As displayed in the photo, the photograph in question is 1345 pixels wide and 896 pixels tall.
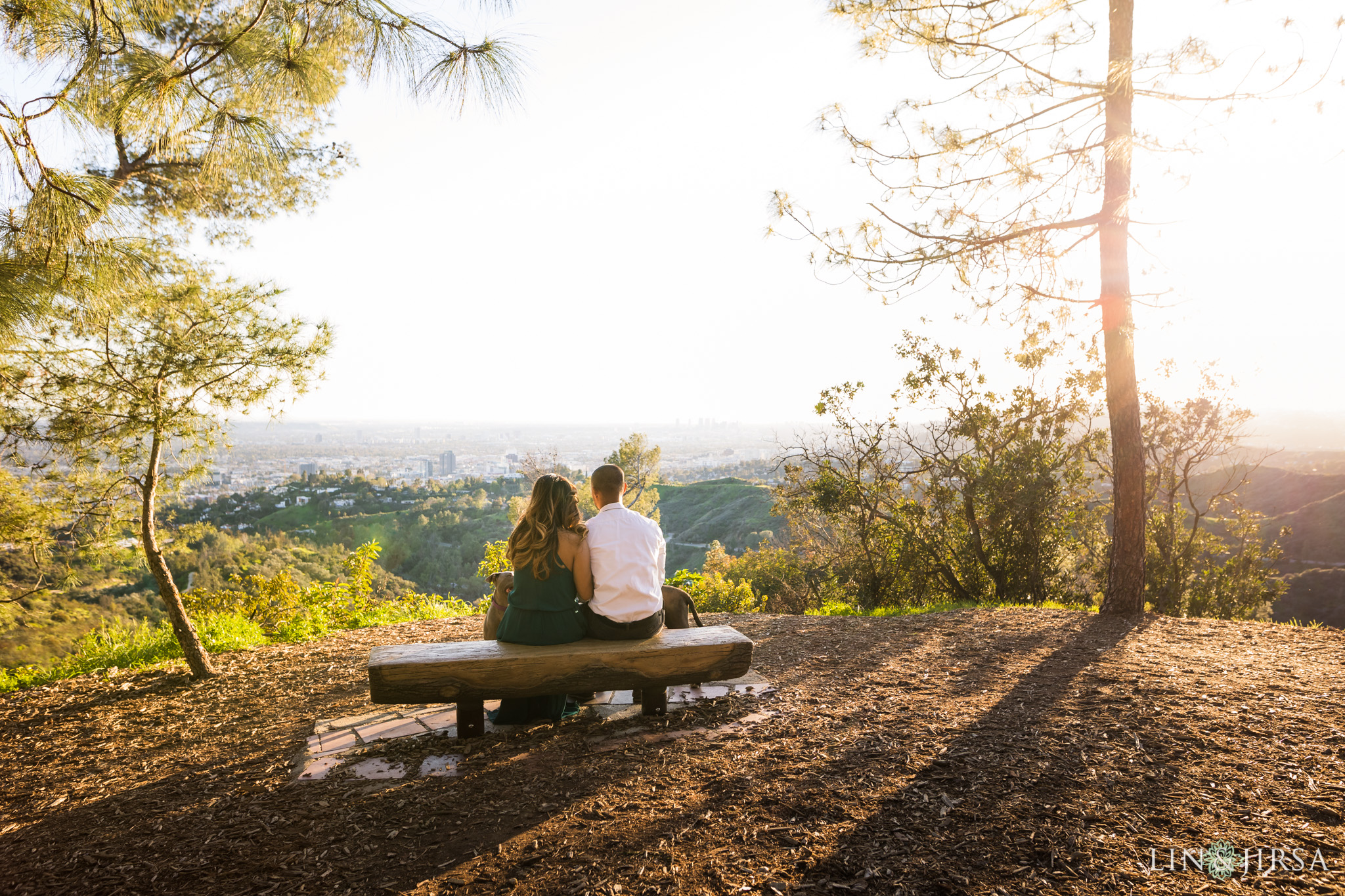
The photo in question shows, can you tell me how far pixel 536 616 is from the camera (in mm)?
3281

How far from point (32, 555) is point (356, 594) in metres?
3.38

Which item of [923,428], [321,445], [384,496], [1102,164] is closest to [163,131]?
[1102,164]

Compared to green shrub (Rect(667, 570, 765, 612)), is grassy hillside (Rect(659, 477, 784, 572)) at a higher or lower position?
lower

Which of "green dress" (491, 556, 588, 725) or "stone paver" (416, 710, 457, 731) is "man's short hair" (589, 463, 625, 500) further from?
"stone paver" (416, 710, 457, 731)

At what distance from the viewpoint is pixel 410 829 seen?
2385 mm

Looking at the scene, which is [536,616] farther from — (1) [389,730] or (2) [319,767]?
(2) [319,767]

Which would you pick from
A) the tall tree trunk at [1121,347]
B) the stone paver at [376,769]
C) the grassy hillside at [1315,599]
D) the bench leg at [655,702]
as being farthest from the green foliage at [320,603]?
the grassy hillside at [1315,599]

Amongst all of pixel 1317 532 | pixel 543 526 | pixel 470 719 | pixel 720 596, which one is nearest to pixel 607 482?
pixel 543 526

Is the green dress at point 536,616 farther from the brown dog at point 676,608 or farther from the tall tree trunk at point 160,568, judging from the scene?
the tall tree trunk at point 160,568

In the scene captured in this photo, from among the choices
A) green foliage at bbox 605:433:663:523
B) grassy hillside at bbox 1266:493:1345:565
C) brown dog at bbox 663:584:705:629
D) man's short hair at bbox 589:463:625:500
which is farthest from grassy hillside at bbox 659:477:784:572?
man's short hair at bbox 589:463:625:500

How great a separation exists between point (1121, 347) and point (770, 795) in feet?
16.3

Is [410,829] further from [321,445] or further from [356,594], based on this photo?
[321,445]

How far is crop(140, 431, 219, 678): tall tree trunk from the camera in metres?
4.39

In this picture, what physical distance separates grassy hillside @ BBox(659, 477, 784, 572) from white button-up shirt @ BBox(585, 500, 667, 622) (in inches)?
978
